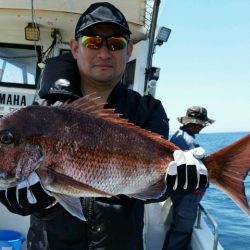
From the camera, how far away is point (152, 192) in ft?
7.00

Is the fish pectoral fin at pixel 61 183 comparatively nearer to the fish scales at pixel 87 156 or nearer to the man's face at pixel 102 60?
the fish scales at pixel 87 156

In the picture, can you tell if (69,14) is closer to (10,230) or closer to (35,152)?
(10,230)

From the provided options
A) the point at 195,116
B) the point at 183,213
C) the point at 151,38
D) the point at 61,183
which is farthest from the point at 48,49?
the point at 61,183

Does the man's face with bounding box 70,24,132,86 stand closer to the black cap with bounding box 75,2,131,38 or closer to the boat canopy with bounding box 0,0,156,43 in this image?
the black cap with bounding box 75,2,131,38

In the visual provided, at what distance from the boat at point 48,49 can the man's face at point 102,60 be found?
2932 millimetres

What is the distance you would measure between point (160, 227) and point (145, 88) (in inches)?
81.6

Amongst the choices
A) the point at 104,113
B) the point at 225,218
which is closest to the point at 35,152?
the point at 104,113

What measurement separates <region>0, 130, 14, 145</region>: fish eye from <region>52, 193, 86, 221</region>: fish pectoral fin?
1.10 feet

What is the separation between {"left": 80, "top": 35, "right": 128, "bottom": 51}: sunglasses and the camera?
252cm

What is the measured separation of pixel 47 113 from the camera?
6.73 feet

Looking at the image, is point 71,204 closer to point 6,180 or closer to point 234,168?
point 6,180

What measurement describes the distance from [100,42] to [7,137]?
33.9 inches

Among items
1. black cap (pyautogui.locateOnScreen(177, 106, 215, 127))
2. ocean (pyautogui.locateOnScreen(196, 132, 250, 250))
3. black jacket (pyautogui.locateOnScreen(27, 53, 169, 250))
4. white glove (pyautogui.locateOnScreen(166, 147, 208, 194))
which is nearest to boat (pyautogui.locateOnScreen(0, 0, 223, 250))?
black cap (pyautogui.locateOnScreen(177, 106, 215, 127))

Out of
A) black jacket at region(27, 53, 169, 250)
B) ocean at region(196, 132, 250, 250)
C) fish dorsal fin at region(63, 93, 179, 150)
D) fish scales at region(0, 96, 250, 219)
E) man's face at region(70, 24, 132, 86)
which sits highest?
man's face at region(70, 24, 132, 86)
